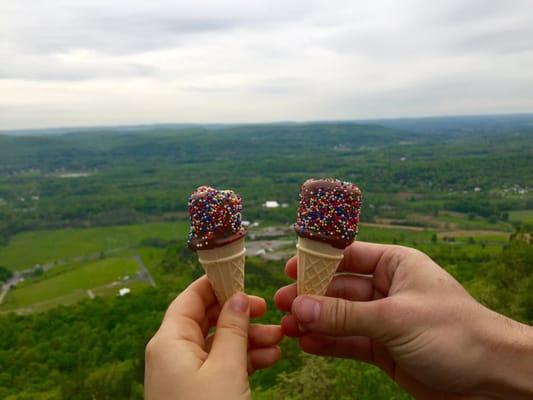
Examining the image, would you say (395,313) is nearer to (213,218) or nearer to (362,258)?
(362,258)

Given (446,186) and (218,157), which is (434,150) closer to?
(446,186)

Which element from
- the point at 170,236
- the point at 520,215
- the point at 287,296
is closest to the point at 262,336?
the point at 287,296

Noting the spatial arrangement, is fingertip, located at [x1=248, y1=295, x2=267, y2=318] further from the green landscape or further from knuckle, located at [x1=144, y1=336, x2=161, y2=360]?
the green landscape

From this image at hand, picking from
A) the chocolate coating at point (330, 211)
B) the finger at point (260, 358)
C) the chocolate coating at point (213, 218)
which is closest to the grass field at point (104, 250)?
the finger at point (260, 358)

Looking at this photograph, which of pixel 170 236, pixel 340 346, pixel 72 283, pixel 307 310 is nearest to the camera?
pixel 307 310

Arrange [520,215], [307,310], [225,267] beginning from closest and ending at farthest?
[307,310] → [225,267] → [520,215]

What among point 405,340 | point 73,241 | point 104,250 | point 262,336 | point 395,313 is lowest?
point 73,241
